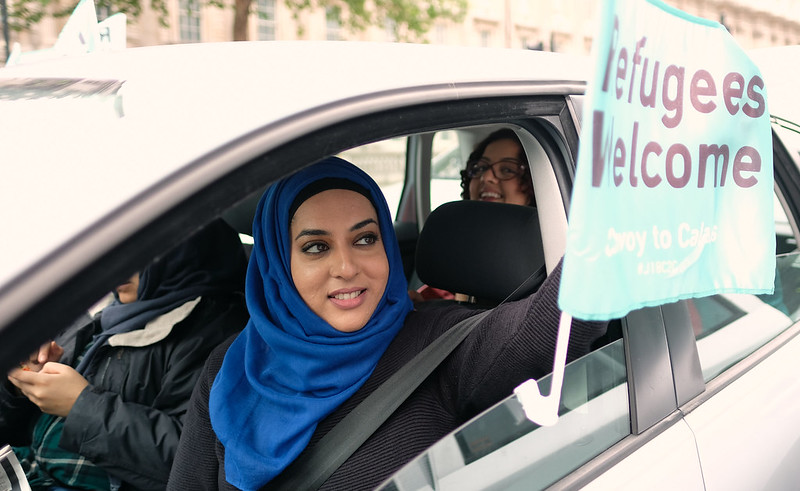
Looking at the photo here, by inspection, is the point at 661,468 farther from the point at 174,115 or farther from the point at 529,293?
the point at 174,115

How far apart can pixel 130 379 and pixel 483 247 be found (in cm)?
127

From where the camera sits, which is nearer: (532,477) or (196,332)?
(532,477)

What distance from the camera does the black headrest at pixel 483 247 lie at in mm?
1815

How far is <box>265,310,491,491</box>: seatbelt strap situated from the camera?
1.45 meters

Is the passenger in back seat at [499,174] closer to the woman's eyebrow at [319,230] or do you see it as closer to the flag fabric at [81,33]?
the woman's eyebrow at [319,230]

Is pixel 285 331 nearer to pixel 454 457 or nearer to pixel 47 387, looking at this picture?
pixel 454 457

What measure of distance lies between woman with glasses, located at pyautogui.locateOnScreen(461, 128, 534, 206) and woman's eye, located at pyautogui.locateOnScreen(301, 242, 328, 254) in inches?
57.9

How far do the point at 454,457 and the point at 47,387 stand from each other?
1.56 metres

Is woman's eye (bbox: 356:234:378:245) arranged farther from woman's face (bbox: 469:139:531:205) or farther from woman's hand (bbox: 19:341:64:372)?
woman's face (bbox: 469:139:531:205)

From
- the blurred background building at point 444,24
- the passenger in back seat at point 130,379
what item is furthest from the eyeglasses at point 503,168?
the blurred background building at point 444,24

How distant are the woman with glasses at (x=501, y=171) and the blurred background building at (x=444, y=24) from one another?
363 inches

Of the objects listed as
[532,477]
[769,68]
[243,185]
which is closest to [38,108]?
[243,185]

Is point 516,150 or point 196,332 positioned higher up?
point 516,150

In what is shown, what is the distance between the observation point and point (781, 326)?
76.0 inches
